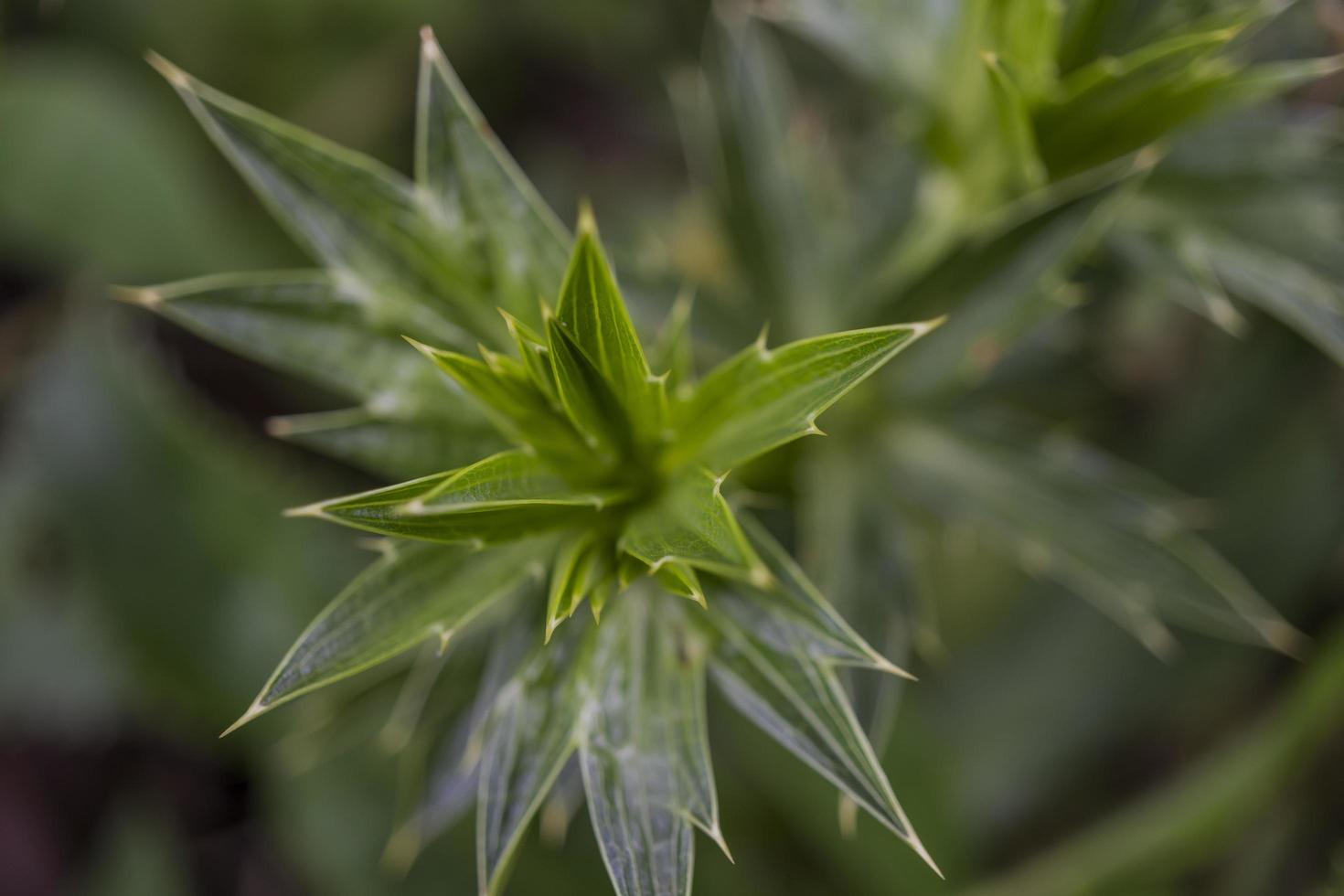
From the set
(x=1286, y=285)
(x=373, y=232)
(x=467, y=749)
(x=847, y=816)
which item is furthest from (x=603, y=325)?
(x=1286, y=285)

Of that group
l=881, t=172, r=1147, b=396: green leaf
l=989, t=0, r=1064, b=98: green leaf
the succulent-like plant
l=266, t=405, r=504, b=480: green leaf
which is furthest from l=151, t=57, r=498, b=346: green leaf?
l=989, t=0, r=1064, b=98: green leaf

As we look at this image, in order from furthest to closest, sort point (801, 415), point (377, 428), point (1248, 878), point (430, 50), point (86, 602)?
point (86, 602) → point (1248, 878) → point (377, 428) → point (430, 50) → point (801, 415)

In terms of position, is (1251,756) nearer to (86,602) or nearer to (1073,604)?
(1073,604)

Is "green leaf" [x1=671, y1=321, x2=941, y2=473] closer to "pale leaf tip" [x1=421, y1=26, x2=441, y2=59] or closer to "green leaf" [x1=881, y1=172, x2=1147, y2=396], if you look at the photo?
"green leaf" [x1=881, y1=172, x2=1147, y2=396]

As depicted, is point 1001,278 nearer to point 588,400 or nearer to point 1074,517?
point 1074,517

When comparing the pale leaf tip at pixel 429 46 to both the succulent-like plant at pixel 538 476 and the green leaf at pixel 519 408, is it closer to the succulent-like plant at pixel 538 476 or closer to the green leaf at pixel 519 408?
the succulent-like plant at pixel 538 476

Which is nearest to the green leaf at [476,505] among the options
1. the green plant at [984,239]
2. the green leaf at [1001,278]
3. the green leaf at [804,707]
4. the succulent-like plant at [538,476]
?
the succulent-like plant at [538,476]

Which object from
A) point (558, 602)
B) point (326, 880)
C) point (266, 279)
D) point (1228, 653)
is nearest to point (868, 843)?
point (1228, 653)
